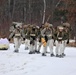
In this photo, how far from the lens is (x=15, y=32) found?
23.5 m

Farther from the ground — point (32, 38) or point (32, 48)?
point (32, 38)

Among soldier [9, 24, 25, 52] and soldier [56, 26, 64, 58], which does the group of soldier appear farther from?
soldier [9, 24, 25, 52]

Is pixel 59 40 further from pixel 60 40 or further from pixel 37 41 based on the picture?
pixel 37 41

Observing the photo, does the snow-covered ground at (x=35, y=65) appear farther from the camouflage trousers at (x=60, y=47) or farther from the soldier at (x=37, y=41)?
the soldier at (x=37, y=41)

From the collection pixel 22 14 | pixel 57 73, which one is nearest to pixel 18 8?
pixel 22 14

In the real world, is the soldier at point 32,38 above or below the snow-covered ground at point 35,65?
above

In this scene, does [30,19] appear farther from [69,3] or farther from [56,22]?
[69,3]

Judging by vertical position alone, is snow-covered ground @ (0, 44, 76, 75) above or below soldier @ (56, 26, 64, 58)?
below

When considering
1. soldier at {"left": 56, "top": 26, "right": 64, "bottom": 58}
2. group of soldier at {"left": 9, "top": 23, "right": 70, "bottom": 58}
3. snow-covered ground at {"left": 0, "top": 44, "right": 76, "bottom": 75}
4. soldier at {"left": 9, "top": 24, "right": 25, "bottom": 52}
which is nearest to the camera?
snow-covered ground at {"left": 0, "top": 44, "right": 76, "bottom": 75}

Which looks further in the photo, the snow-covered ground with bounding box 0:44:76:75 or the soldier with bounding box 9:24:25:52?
the soldier with bounding box 9:24:25:52

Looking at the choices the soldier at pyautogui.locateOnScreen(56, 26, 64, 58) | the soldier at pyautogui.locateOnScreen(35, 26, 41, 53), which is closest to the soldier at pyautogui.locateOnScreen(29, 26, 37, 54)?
the soldier at pyautogui.locateOnScreen(35, 26, 41, 53)

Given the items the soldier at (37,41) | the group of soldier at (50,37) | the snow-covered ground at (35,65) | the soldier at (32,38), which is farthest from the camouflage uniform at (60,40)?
the soldier at (32,38)

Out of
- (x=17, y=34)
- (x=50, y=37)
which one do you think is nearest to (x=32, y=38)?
(x=17, y=34)

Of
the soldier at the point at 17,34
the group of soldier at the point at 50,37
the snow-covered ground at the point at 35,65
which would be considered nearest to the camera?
the snow-covered ground at the point at 35,65
